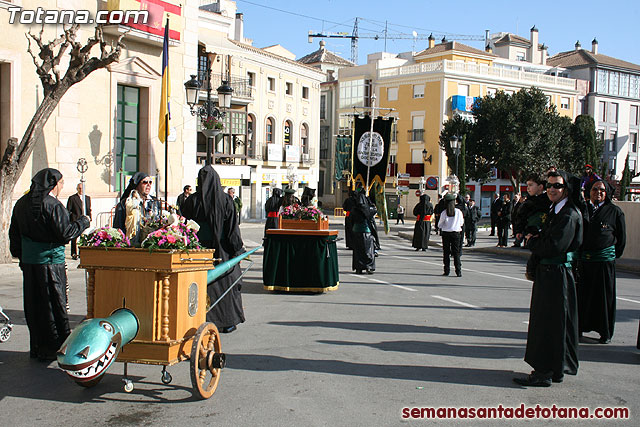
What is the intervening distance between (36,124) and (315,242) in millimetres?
7220

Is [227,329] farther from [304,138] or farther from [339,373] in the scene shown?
[304,138]

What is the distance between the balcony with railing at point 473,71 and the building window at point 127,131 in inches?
1479

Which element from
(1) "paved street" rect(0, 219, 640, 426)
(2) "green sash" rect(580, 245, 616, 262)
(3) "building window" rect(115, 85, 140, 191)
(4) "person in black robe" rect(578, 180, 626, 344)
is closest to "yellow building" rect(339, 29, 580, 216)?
(3) "building window" rect(115, 85, 140, 191)

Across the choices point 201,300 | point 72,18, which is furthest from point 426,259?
point 201,300

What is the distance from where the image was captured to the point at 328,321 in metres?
8.03

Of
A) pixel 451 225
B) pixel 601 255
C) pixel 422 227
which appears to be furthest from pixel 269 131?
pixel 601 255

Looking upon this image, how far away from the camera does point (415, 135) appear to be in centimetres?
5497

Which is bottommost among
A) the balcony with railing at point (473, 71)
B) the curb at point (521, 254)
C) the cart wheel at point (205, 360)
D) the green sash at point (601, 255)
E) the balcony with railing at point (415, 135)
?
the curb at point (521, 254)

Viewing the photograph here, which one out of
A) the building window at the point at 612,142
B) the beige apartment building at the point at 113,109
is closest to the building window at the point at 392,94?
the building window at the point at 612,142

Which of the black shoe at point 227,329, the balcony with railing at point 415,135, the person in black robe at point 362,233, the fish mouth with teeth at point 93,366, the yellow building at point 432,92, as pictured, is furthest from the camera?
the balcony with railing at point 415,135

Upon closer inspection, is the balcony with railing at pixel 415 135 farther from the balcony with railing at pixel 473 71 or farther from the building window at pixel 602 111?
the building window at pixel 602 111

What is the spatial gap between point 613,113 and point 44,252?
66819 mm

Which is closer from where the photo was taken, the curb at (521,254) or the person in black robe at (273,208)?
the person in black robe at (273,208)

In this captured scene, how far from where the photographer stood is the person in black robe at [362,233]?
41.4 ft
